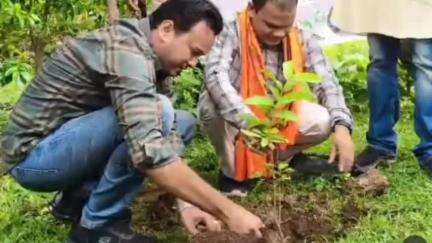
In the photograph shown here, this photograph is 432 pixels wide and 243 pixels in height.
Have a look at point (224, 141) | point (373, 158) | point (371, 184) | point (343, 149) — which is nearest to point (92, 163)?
point (224, 141)

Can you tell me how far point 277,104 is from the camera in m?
2.82

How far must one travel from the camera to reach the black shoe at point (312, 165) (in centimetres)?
402

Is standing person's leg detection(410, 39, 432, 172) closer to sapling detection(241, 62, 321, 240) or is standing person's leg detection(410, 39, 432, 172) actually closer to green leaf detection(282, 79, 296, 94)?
sapling detection(241, 62, 321, 240)

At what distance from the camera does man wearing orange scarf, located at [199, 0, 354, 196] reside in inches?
147

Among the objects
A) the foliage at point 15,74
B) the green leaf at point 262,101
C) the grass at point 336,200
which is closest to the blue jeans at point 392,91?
the grass at point 336,200

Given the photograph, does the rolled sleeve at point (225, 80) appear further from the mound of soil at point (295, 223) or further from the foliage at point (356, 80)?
the foliage at point (356, 80)

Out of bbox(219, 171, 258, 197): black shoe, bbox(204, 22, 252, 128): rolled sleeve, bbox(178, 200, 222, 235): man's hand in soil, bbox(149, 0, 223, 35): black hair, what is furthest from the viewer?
bbox(219, 171, 258, 197): black shoe

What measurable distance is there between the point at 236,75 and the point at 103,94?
95 centimetres

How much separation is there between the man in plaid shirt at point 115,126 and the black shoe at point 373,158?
48.7 inches

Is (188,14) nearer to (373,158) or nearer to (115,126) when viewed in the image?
(115,126)

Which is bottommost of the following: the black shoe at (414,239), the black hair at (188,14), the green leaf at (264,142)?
the black shoe at (414,239)

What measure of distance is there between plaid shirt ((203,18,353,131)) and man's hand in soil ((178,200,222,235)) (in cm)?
49

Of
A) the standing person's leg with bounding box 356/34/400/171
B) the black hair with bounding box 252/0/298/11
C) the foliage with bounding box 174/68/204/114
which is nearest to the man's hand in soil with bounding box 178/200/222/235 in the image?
the black hair with bounding box 252/0/298/11

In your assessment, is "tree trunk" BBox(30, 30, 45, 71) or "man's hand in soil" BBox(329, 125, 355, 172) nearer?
"man's hand in soil" BBox(329, 125, 355, 172)
